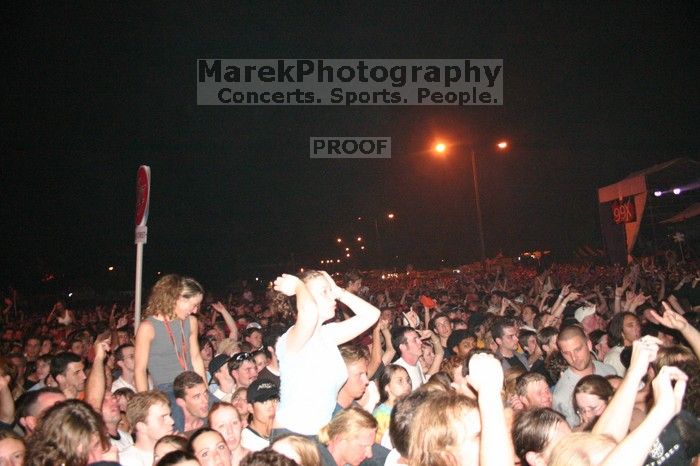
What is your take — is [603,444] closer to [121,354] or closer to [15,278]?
[121,354]

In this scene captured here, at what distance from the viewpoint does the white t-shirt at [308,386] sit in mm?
3391

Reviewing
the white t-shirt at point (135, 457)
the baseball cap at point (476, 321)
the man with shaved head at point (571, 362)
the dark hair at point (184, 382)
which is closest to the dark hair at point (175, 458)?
the white t-shirt at point (135, 457)

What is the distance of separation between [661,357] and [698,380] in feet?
0.97

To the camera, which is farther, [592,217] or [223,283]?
[223,283]

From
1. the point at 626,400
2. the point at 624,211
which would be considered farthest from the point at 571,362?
the point at 624,211

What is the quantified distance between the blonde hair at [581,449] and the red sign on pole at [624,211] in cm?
2357

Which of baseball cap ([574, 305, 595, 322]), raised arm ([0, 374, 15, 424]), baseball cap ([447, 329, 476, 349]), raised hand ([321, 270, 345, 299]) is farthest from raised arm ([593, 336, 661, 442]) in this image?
baseball cap ([574, 305, 595, 322])

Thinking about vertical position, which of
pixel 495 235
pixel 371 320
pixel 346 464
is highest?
pixel 495 235

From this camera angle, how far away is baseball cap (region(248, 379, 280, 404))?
4.61 meters

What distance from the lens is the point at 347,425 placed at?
361 centimetres

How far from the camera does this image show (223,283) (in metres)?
52.4

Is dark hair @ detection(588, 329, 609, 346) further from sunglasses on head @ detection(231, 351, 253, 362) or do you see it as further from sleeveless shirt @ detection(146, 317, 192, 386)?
sleeveless shirt @ detection(146, 317, 192, 386)

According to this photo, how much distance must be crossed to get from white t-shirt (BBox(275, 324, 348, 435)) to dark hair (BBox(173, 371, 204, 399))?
1558 millimetres

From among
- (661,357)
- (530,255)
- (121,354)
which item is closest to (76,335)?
(121,354)
